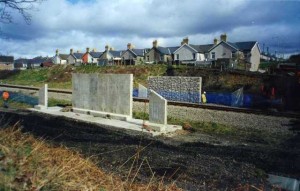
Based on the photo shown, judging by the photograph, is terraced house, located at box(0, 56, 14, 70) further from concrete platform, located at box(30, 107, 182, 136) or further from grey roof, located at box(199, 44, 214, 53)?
concrete platform, located at box(30, 107, 182, 136)

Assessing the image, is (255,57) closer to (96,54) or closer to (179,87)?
(179,87)

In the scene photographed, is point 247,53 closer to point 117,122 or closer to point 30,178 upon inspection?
point 117,122

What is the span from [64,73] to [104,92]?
38.9 meters

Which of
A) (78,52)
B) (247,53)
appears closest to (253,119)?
(247,53)

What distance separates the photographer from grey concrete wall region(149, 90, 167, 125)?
20.0 metres

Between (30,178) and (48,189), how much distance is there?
0.23m

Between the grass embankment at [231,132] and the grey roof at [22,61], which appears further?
the grey roof at [22,61]

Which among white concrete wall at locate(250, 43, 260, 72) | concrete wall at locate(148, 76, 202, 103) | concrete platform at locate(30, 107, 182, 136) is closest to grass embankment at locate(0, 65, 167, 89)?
concrete wall at locate(148, 76, 202, 103)

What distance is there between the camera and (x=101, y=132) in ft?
61.3

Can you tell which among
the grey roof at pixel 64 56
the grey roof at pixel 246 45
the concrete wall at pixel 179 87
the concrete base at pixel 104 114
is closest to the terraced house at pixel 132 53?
the grey roof at pixel 246 45

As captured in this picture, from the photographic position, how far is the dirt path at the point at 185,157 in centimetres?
1095

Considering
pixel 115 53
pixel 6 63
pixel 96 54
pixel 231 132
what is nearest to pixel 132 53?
pixel 115 53

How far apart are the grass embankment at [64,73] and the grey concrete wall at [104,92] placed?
18.7m

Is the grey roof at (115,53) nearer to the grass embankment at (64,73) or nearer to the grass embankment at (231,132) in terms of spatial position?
the grass embankment at (64,73)
